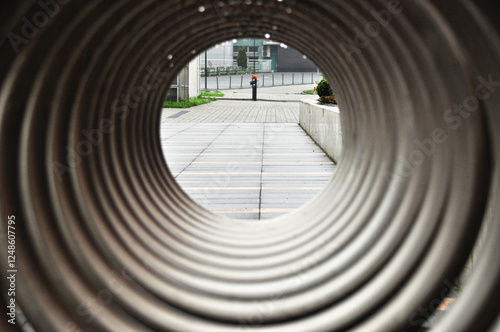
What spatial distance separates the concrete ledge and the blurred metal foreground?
4.81 meters

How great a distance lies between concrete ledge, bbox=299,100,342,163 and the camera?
30.3 ft

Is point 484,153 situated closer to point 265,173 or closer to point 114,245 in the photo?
point 114,245

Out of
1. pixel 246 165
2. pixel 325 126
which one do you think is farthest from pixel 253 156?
pixel 325 126

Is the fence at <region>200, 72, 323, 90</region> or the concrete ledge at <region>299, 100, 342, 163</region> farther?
the fence at <region>200, 72, 323, 90</region>

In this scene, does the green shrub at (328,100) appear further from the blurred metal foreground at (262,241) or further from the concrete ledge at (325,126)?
the blurred metal foreground at (262,241)

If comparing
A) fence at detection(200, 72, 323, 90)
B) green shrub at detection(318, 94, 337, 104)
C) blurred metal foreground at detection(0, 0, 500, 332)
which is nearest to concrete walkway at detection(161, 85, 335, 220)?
green shrub at detection(318, 94, 337, 104)

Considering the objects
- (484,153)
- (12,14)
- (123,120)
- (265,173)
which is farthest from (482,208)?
(265,173)

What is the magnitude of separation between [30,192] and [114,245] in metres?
0.71

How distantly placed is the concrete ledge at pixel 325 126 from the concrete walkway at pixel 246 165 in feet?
0.72

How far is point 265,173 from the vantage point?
8680 mm

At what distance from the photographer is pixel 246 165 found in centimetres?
940

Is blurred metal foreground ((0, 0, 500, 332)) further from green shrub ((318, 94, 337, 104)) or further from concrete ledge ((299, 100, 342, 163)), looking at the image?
green shrub ((318, 94, 337, 104))

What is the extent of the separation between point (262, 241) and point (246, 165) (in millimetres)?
4938

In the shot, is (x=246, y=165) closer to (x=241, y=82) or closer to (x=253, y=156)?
(x=253, y=156)
